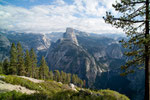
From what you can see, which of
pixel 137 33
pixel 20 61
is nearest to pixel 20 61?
pixel 20 61

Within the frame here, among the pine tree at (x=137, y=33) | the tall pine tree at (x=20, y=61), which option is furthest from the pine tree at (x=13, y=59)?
the pine tree at (x=137, y=33)

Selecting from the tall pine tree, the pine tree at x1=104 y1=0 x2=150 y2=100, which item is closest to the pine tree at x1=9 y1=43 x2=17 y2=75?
the tall pine tree

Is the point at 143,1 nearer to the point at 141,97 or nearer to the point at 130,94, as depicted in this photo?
the point at 141,97

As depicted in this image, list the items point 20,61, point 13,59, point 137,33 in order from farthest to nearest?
1. point 20,61
2. point 13,59
3. point 137,33

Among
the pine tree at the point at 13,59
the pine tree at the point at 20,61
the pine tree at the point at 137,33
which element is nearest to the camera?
the pine tree at the point at 137,33

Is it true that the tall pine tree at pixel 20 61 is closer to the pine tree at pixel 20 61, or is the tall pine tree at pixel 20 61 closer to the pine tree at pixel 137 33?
the pine tree at pixel 20 61

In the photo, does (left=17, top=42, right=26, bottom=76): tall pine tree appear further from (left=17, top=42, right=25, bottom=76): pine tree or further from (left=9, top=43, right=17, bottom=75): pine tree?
(left=9, top=43, right=17, bottom=75): pine tree

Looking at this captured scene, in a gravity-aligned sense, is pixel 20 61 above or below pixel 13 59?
below

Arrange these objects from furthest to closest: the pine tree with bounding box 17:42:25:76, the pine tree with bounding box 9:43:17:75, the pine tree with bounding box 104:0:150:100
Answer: the pine tree with bounding box 17:42:25:76 → the pine tree with bounding box 9:43:17:75 → the pine tree with bounding box 104:0:150:100

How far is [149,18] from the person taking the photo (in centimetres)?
898

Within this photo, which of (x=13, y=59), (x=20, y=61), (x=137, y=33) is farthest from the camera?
(x=20, y=61)

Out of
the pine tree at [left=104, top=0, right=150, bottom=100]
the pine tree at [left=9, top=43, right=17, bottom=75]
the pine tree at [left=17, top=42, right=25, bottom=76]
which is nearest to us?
the pine tree at [left=104, top=0, right=150, bottom=100]

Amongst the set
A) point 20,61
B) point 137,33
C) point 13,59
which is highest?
point 137,33

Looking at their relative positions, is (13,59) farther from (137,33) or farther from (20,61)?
(137,33)
